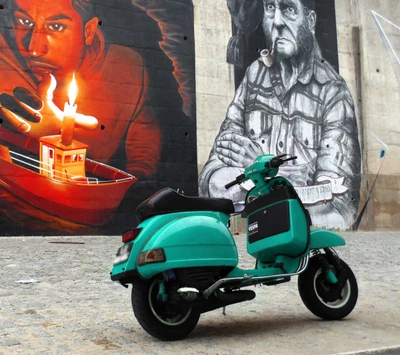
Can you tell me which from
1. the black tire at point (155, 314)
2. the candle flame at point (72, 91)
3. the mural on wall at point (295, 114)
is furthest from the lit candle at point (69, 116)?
the black tire at point (155, 314)

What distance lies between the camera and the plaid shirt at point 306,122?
1567 cm

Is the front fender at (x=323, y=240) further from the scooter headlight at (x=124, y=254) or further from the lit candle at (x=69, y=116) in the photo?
the lit candle at (x=69, y=116)

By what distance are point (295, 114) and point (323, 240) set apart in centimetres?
1254

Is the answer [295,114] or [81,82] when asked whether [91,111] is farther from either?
[295,114]

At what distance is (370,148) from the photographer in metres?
17.6

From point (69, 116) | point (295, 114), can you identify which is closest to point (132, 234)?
point (69, 116)

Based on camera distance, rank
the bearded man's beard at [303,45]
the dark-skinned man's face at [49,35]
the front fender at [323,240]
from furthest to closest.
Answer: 1. the bearded man's beard at [303,45]
2. the dark-skinned man's face at [49,35]
3. the front fender at [323,240]

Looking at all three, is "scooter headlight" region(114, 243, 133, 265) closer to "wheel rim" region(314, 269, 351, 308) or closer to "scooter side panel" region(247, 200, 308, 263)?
"scooter side panel" region(247, 200, 308, 263)

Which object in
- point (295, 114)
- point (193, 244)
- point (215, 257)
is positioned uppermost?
point (295, 114)

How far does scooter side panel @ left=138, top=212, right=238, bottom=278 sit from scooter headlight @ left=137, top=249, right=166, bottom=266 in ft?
0.07

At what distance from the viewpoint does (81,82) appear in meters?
13.1

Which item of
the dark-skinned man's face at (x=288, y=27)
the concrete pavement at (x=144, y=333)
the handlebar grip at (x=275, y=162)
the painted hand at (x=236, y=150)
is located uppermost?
the dark-skinned man's face at (x=288, y=27)

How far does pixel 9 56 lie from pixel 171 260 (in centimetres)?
1034

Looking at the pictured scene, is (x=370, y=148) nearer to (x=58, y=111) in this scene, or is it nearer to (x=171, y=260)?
(x=58, y=111)
